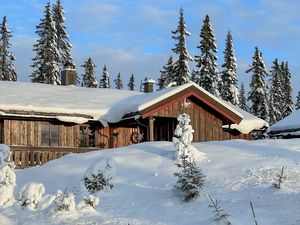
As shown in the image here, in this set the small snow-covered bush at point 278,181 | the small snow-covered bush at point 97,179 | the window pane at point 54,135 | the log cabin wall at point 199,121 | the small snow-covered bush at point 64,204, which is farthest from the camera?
the log cabin wall at point 199,121

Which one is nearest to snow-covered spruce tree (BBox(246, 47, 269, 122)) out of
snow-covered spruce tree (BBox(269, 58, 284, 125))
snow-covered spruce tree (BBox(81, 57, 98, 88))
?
snow-covered spruce tree (BBox(269, 58, 284, 125))

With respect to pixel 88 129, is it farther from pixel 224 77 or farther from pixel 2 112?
pixel 224 77

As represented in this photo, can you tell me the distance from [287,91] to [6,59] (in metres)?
33.6

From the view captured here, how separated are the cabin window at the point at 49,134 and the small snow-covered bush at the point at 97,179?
1080 cm

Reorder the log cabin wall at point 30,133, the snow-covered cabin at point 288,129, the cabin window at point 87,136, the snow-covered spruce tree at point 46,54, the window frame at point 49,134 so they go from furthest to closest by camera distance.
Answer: the snow-covered spruce tree at point 46,54 < the snow-covered cabin at point 288,129 < the cabin window at point 87,136 < the window frame at point 49,134 < the log cabin wall at point 30,133

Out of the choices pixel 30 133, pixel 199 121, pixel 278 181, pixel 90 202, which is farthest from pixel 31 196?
pixel 199 121

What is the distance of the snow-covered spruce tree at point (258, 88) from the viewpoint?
52656mm

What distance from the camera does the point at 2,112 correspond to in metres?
21.3

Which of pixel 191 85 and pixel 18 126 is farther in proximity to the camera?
pixel 191 85

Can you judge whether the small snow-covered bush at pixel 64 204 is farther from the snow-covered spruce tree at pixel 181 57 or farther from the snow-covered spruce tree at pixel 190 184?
the snow-covered spruce tree at pixel 181 57

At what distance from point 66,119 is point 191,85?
6.49m

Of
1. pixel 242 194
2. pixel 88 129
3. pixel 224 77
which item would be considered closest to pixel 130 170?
pixel 242 194

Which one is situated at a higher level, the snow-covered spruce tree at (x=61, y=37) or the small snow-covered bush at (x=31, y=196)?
the snow-covered spruce tree at (x=61, y=37)

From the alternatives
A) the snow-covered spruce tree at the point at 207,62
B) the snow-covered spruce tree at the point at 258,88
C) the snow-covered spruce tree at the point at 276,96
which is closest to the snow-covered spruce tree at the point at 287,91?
the snow-covered spruce tree at the point at 276,96
